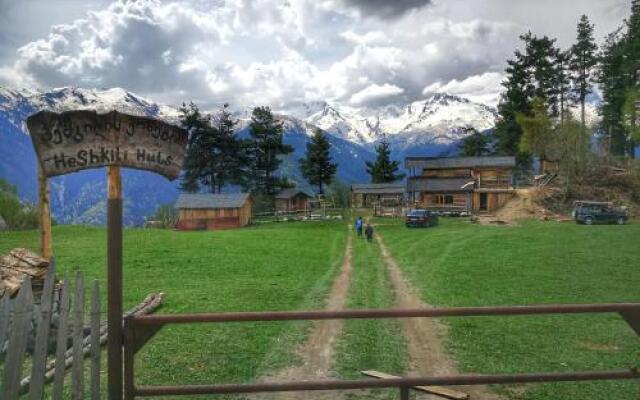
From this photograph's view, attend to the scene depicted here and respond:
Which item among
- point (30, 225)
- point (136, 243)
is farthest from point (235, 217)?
point (136, 243)

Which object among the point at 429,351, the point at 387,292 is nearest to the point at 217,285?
the point at 387,292

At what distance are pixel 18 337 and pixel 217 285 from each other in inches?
531

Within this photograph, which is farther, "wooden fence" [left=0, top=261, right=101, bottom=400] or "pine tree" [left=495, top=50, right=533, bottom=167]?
"pine tree" [left=495, top=50, right=533, bottom=167]

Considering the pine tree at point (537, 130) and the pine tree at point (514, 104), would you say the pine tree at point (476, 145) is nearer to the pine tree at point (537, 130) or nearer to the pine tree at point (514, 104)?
the pine tree at point (514, 104)

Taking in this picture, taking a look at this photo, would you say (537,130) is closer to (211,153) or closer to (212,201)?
Answer: (212,201)

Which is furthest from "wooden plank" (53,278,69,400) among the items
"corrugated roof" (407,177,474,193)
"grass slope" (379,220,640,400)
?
"corrugated roof" (407,177,474,193)

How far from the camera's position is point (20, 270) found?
1123 cm

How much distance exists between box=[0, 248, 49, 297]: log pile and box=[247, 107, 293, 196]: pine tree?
6833cm

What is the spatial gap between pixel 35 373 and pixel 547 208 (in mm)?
57440

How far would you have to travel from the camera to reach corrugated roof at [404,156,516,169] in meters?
71.9

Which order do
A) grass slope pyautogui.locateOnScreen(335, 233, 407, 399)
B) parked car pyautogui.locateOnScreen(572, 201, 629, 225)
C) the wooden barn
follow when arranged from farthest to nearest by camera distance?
1. the wooden barn
2. parked car pyautogui.locateOnScreen(572, 201, 629, 225)
3. grass slope pyautogui.locateOnScreen(335, 233, 407, 399)

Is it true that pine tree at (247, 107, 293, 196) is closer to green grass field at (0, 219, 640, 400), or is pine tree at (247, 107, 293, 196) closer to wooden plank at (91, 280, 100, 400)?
green grass field at (0, 219, 640, 400)

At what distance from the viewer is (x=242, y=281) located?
19609 millimetres

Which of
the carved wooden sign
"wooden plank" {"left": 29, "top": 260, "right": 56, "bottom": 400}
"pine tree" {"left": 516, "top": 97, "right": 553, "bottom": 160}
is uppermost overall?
"pine tree" {"left": 516, "top": 97, "right": 553, "bottom": 160}
